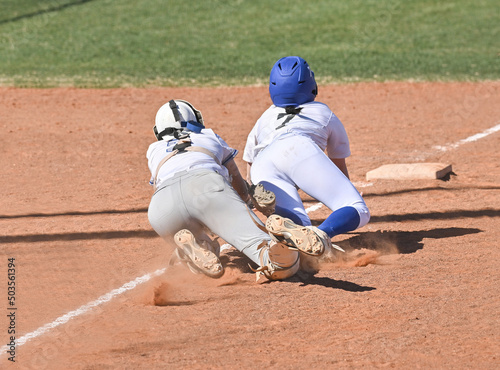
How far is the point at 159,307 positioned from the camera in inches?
174

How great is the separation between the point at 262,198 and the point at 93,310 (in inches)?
49.1

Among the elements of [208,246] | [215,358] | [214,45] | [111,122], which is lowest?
[215,358]

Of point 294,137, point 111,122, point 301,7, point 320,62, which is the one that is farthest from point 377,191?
point 301,7

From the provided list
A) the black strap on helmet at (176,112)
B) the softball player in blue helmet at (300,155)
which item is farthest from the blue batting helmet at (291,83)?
the black strap on helmet at (176,112)

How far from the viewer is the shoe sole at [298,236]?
13.9ft

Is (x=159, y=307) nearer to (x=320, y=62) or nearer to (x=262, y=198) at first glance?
(x=262, y=198)

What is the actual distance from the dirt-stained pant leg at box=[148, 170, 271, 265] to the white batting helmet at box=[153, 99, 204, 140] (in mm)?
527

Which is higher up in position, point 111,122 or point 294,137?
point 111,122

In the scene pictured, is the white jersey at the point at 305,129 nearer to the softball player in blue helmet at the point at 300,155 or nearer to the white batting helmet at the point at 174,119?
the softball player in blue helmet at the point at 300,155

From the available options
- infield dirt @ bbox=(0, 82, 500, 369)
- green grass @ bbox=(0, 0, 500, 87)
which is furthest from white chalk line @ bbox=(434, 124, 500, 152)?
green grass @ bbox=(0, 0, 500, 87)

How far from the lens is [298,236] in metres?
4.26

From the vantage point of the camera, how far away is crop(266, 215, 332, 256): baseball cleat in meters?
4.25

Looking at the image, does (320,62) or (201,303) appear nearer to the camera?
(201,303)

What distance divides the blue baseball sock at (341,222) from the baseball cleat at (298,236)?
44cm
